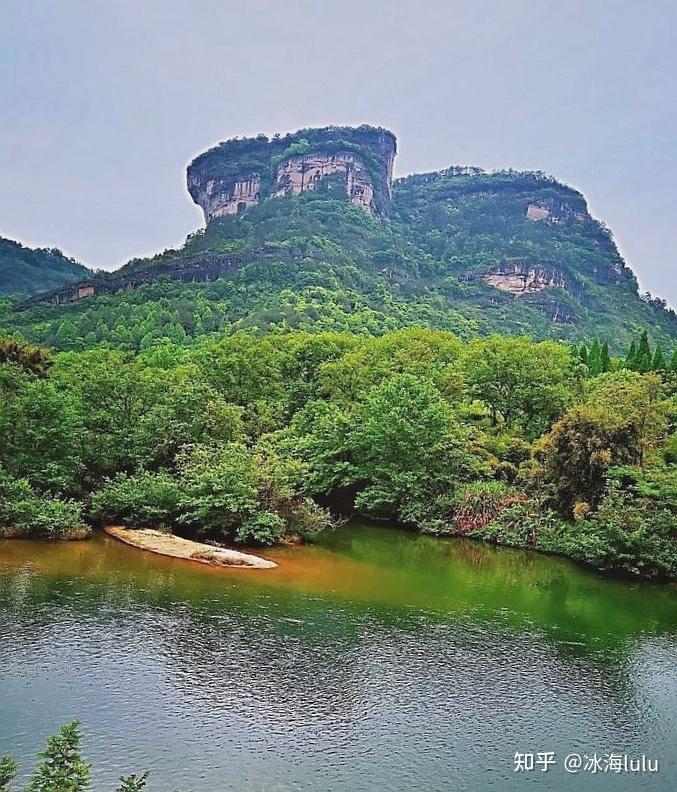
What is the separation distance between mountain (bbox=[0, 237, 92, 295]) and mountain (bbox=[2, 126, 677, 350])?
20.0 meters

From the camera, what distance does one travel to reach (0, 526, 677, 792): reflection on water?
1020 cm

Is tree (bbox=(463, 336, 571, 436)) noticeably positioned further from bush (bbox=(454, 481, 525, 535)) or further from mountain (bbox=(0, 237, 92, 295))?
mountain (bbox=(0, 237, 92, 295))

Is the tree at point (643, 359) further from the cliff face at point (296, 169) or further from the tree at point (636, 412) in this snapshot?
the cliff face at point (296, 169)

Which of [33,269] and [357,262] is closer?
[357,262]

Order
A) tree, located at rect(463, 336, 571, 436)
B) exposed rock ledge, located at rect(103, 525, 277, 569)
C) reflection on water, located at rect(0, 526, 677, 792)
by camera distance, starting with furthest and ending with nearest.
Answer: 1. tree, located at rect(463, 336, 571, 436)
2. exposed rock ledge, located at rect(103, 525, 277, 569)
3. reflection on water, located at rect(0, 526, 677, 792)

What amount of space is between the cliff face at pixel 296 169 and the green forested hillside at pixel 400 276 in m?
4.34

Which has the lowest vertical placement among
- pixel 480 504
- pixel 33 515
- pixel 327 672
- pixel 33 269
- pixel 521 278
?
pixel 327 672

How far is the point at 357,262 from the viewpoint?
259 ft

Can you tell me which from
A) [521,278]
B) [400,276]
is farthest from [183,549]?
[521,278]

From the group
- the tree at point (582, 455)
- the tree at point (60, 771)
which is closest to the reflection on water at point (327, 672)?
the tree at point (60, 771)

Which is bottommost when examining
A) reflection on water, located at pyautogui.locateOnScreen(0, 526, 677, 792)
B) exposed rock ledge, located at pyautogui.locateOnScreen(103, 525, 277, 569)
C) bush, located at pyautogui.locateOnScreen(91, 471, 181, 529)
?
reflection on water, located at pyautogui.locateOnScreen(0, 526, 677, 792)

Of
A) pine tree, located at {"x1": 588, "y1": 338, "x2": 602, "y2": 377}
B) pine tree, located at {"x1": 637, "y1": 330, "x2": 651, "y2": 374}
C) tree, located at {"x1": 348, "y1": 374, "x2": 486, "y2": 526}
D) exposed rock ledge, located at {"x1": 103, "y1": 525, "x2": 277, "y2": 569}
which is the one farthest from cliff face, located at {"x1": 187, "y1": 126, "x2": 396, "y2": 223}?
exposed rock ledge, located at {"x1": 103, "y1": 525, "x2": 277, "y2": 569}

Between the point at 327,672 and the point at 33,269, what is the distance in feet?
310

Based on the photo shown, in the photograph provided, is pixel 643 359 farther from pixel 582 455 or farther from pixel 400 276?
pixel 400 276
